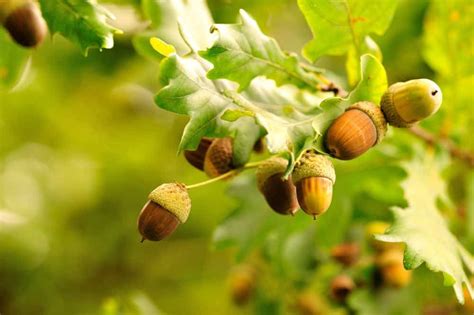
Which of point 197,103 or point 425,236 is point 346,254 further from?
point 197,103

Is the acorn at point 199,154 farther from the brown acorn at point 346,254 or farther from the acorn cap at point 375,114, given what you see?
the brown acorn at point 346,254

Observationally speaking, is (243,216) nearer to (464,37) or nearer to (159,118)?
(464,37)

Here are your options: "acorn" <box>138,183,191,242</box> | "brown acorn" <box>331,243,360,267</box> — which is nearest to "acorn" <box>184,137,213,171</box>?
"acorn" <box>138,183,191,242</box>

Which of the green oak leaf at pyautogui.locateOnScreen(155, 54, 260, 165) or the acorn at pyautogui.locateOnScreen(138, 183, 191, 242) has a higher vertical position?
the green oak leaf at pyautogui.locateOnScreen(155, 54, 260, 165)

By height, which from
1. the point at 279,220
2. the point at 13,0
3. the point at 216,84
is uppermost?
the point at 13,0

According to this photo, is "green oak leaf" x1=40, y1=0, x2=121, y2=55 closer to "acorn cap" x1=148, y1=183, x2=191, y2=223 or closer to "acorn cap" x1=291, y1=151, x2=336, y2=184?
"acorn cap" x1=148, y1=183, x2=191, y2=223

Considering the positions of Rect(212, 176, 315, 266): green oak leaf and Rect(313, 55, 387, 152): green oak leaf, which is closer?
Rect(313, 55, 387, 152): green oak leaf

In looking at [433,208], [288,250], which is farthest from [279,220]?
[433,208]
